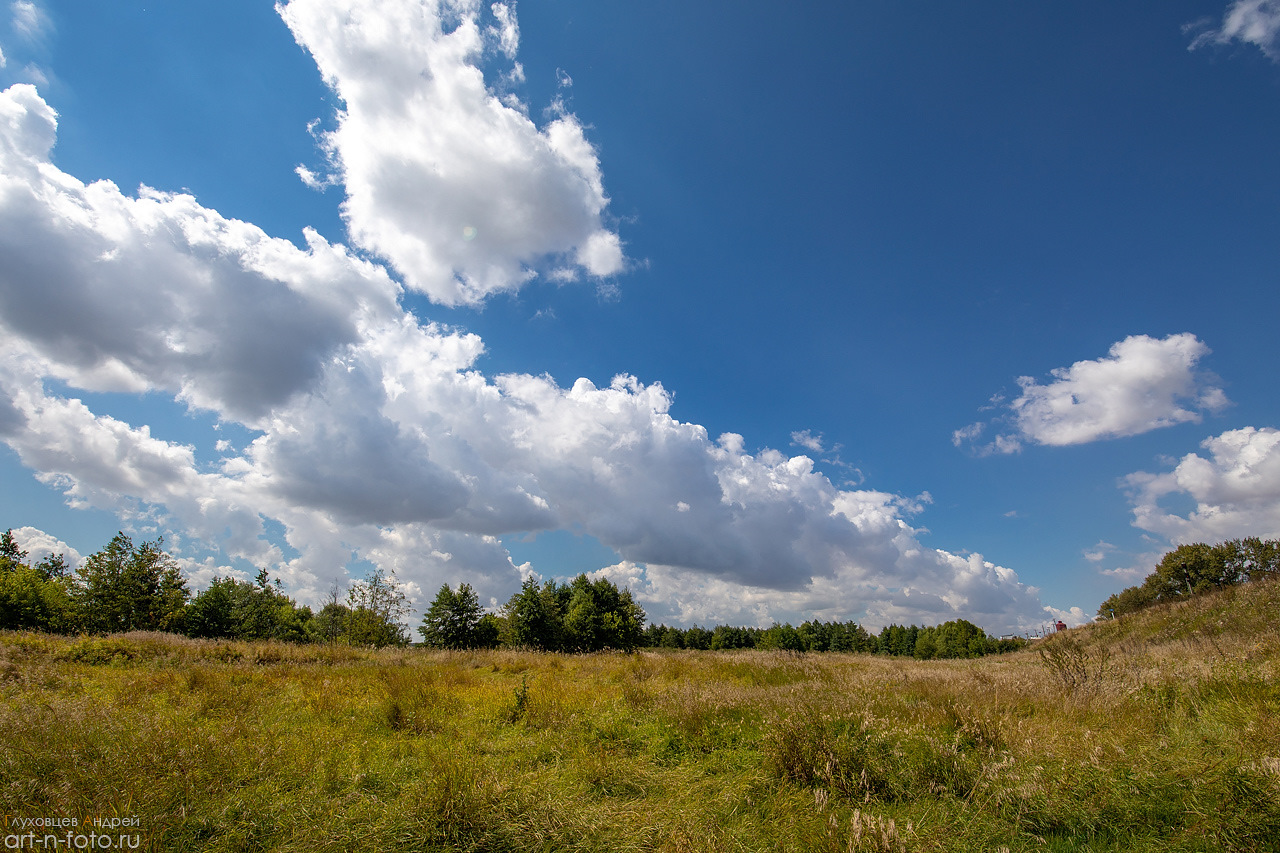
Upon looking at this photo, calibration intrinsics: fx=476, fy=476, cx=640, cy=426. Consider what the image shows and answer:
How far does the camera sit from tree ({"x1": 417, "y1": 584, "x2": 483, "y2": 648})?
156 ft

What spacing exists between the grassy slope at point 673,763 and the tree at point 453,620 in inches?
1600

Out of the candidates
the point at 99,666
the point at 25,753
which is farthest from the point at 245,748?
the point at 99,666

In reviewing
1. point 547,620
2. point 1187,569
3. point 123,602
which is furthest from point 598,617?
point 1187,569

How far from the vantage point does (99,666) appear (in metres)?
12.8

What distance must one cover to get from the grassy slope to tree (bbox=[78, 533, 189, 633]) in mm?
37914

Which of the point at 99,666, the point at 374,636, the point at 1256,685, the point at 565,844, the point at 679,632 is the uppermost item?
the point at 1256,685

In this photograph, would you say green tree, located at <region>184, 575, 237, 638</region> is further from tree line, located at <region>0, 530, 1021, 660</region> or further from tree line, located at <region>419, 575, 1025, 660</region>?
tree line, located at <region>419, 575, 1025, 660</region>

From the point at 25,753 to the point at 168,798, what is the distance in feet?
6.55

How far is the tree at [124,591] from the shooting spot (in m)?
36.2

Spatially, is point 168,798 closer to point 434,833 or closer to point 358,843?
point 358,843

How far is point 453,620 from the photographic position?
48.0 m

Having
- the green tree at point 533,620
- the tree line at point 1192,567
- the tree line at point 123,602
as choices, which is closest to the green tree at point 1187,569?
the tree line at point 1192,567

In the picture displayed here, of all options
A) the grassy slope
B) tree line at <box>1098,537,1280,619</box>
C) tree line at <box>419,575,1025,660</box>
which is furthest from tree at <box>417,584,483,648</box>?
tree line at <box>1098,537,1280,619</box>

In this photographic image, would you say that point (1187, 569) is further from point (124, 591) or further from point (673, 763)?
point (124, 591)
